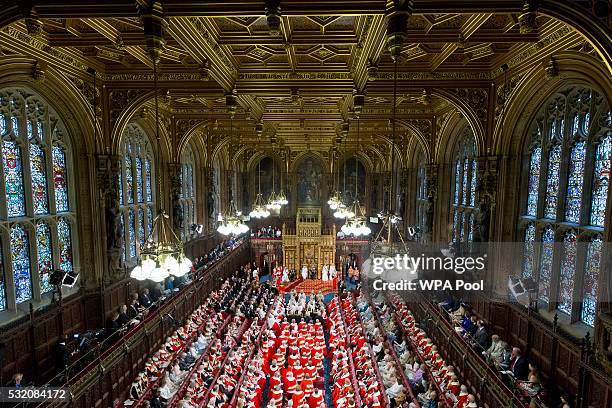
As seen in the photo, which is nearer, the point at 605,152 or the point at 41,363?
the point at 605,152

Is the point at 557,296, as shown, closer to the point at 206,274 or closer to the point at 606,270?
the point at 606,270

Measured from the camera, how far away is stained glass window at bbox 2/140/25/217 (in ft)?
28.2

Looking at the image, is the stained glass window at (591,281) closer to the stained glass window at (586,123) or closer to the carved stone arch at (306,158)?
the stained glass window at (586,123)

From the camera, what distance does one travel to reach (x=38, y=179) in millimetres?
9562

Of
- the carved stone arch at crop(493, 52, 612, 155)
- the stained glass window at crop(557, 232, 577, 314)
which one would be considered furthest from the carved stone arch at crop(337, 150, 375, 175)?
the stained glass window at crop(557, 232, 577, 314)

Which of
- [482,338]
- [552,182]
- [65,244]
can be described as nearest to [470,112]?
[552,182]

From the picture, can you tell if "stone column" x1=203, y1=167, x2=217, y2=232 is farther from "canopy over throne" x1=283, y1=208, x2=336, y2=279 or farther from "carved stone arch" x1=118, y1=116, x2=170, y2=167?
"canopy over throne" x1=283, y1=208, x2=336, y2=279

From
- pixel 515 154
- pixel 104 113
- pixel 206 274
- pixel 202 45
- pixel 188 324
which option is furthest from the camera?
pixel 206 274

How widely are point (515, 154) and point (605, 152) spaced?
2523 mm

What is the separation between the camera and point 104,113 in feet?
34.9

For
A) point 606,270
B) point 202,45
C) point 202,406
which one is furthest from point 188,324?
A: point 606,270

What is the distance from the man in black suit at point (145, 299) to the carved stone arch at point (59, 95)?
5553 mm

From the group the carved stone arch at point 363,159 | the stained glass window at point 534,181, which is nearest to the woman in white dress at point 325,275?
the carved stone arch at point 363,159

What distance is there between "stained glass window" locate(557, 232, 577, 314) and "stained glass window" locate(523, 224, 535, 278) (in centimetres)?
93
